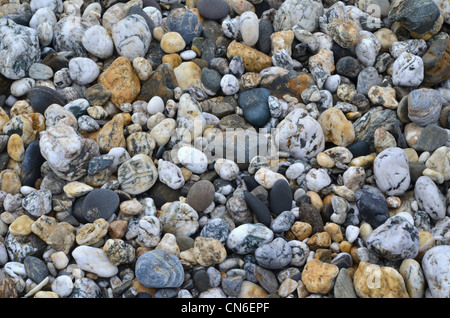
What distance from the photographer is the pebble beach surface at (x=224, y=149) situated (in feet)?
6.33

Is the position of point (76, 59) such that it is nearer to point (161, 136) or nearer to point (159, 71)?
point (159, 71)

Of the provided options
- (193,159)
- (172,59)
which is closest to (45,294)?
(193,159)

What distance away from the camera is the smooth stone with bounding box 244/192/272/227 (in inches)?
82.4

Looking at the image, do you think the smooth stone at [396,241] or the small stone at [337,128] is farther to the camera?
the small stone at [337,128]

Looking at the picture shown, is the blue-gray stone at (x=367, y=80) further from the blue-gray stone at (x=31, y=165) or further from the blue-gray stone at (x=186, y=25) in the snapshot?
the blue-gray stone at (x=31, y=165)

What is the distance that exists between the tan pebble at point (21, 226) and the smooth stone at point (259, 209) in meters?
0.98

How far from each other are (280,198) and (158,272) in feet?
2.16

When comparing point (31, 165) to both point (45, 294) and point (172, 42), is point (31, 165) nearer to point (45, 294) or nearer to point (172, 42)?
point (45, 294)

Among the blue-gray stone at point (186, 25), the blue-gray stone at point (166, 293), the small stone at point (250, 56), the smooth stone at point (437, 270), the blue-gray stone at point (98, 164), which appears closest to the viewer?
the smooth stone at point (437, 270)

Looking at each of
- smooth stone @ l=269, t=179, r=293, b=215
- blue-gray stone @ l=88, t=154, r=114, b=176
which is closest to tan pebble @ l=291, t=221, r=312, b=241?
smooth stone @ l=269, t=179, r=293, b=215

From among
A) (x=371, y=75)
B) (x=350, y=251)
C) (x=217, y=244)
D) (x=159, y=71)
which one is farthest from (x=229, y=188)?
(x=371, y=75)

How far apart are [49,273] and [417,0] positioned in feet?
8.19

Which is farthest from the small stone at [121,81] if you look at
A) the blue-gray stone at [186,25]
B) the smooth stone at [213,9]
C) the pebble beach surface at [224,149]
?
the smooth stone at [213,9]

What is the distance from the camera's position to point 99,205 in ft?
6.93
